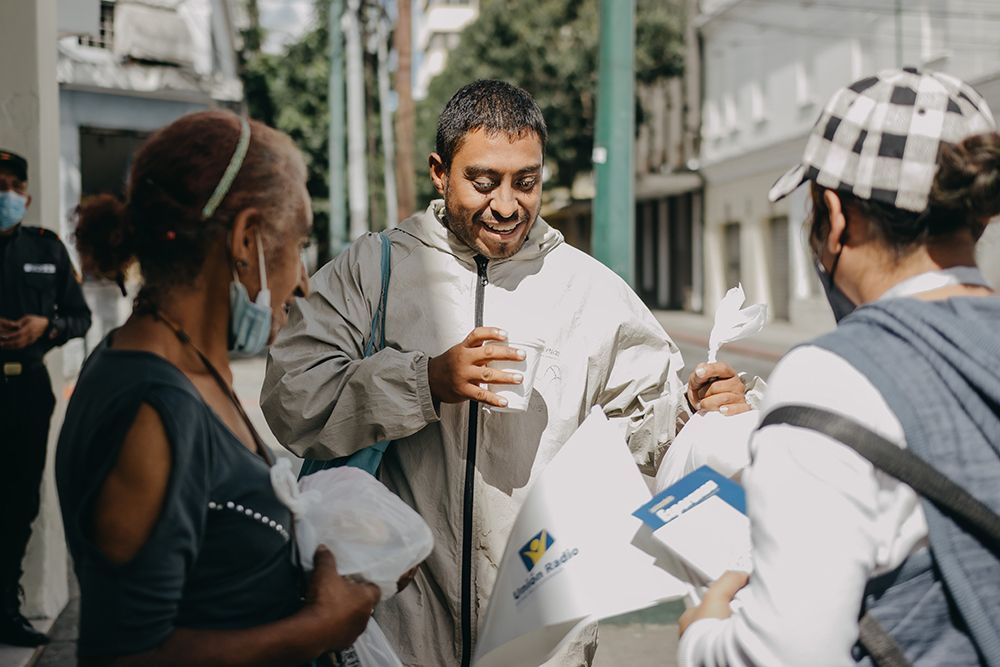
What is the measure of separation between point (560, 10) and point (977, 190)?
102 ft

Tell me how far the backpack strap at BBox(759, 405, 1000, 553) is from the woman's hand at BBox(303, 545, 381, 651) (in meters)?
0.76

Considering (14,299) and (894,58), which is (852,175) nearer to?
(14,299)

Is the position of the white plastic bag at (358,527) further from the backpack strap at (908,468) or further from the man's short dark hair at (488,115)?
the man's short dark hair at (488,115)

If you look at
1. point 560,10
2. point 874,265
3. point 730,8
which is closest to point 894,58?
point 730,8

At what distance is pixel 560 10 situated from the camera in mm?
31391

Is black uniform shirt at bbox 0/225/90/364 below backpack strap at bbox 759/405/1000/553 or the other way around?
below

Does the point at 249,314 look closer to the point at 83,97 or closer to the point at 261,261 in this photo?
the point at 261,261

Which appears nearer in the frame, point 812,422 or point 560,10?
point 812,422

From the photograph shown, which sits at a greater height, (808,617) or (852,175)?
(852,175)

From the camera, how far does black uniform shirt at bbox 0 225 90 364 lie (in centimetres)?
525

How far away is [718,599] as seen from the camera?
67.7 inches

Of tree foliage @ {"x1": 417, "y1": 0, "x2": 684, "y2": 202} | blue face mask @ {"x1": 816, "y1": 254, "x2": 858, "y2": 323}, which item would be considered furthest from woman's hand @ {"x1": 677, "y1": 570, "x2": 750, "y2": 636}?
tree foliage @ {"x1": 417, "y1": 0, "x2": 684, "y2": 202}

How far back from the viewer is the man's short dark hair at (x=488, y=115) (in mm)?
2748

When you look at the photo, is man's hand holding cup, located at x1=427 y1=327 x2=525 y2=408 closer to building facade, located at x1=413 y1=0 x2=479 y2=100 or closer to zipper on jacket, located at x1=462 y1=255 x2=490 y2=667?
zipper on jacket, located at x1=462 y1=255 x2=490 y2=667
